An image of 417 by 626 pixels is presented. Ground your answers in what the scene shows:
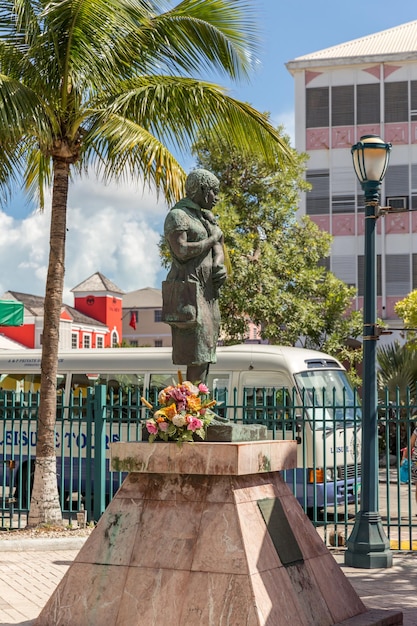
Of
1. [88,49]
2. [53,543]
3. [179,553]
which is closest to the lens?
[179,553]

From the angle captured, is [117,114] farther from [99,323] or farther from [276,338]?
[99,323]

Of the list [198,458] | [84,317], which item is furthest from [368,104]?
[84,317]

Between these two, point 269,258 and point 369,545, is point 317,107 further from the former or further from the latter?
point 369,545

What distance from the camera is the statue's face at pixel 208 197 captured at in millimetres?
7666

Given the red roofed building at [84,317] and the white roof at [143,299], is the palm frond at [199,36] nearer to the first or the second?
the red roofed building at [84,317]

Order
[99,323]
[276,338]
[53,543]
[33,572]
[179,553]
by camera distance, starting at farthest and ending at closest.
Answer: [99,323] → [276,338] → [53,543] → [33,572] → [179,553]

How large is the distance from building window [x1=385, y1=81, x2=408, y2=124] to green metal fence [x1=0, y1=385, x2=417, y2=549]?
24424 millimetres

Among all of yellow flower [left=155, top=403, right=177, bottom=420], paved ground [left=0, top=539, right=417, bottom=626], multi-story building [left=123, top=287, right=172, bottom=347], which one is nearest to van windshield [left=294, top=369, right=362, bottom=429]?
paved ground [left=0, top=539, right=417, bottom=626]

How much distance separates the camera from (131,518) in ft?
22.1

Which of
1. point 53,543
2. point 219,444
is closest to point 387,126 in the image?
point 53,543

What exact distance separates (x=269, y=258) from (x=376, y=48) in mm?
19547

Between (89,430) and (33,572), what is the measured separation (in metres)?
2.97

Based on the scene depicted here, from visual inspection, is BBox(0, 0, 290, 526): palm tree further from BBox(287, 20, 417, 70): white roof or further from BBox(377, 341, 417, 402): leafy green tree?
BBox(287, 20, 417, 70): white roof

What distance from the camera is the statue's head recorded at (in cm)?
765
